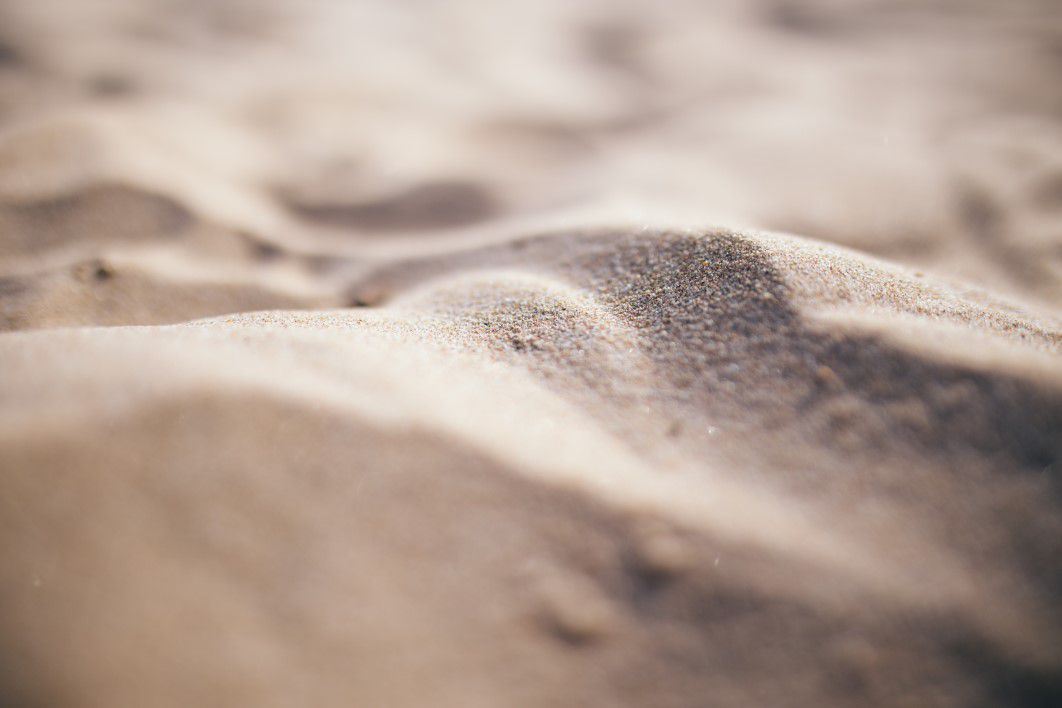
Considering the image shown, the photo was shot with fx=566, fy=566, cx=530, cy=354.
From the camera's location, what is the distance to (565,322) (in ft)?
3.10

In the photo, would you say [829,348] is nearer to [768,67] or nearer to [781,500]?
[781,500]

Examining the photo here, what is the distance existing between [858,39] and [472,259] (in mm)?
1912

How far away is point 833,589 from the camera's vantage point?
0.60 metres

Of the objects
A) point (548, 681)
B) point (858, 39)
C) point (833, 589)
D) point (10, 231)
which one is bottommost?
point (548, 681)

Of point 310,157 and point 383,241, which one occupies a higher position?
point 310,157

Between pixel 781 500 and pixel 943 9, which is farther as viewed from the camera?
pixel 943 9

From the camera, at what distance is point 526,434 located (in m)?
0.73

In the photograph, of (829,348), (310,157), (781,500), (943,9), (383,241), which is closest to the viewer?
(781,500)

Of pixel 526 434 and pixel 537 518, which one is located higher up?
pixel 526 434

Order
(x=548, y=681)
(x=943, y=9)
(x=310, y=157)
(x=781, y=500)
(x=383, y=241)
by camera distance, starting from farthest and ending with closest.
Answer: (x=943, y=9), (x=310, y=157), (x=383, y=241), (x=781, y=500), (x=548, y=681)

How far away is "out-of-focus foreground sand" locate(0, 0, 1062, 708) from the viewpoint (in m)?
0.56

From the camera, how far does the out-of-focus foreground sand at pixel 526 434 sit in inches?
22.1

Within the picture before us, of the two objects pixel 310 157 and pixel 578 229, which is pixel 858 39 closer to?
pixel 578 229

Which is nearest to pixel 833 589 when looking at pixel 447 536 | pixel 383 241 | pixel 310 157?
pixel 447 536
